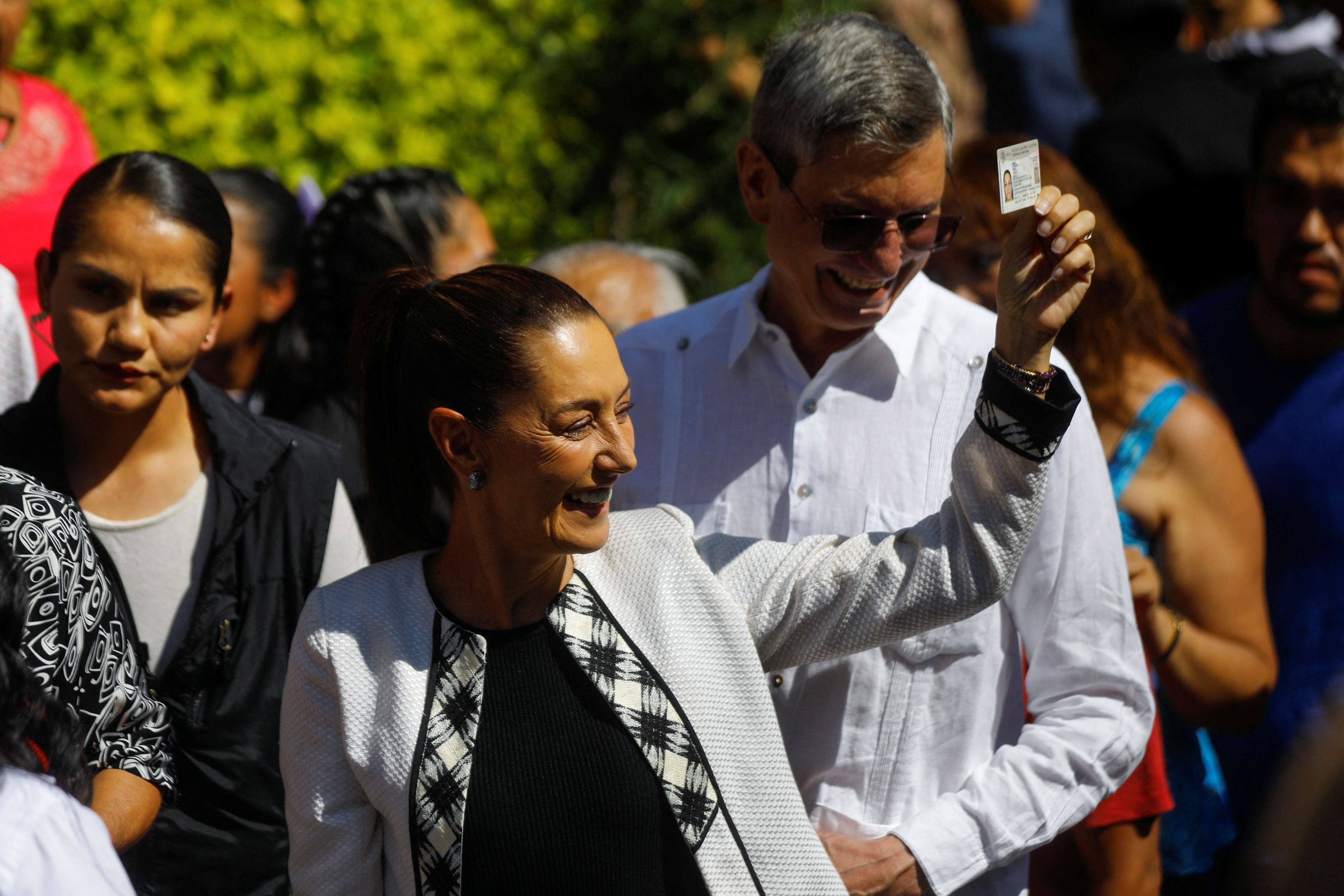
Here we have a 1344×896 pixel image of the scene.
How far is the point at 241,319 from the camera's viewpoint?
12.8 ft

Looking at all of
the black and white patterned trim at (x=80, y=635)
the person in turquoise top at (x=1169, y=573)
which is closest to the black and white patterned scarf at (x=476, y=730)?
the black and white patterned trim at (x=80, y=635)

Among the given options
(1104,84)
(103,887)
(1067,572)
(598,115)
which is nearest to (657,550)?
(1067,572)

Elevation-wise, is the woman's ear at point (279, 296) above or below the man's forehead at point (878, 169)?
below

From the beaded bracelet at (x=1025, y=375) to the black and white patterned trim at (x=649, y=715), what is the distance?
2.24 ft

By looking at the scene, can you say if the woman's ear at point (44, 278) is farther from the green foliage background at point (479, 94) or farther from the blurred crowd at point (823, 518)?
the green foliage background at point (479, 94)

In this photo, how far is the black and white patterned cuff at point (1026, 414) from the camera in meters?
1.92

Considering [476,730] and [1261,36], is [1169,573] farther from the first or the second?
[1261,36]

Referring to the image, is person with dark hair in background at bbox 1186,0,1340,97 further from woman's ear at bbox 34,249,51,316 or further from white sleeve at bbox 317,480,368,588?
woman's ear at bbox 34,249,51,316

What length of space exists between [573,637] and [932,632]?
0.63 meters

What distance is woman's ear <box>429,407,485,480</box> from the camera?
2.07 meters

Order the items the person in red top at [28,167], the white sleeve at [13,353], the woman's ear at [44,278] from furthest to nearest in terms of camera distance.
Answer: the person in red top at [28,167], the white sleeve at [13,353], the woman's ear at [44,278]

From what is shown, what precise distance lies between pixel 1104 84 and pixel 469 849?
4121 mm

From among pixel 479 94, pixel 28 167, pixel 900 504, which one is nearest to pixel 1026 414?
pixel 900 504

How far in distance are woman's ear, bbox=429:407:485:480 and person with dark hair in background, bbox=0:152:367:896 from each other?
0.72 metres
